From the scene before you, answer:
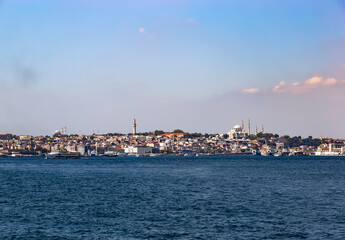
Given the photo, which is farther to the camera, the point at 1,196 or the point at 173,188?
the point at 173,188

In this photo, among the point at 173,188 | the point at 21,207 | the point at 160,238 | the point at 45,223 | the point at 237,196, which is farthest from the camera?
the point at 173,188

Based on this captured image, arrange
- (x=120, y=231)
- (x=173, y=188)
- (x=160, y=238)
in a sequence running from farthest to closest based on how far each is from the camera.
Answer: (x=173, y=188) → (x=120, y=231) → (x=160, y=238)

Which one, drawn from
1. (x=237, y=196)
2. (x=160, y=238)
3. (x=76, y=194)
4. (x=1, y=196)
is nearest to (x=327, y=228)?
(x=160, y=238)

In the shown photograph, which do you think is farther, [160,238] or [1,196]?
[1,196]

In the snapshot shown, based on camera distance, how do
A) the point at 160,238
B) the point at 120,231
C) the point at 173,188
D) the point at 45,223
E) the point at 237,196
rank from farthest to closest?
the point at 173,188 < the point at 237,196 < the point at 45,223 < the point at 120,231 < the point at 160,238

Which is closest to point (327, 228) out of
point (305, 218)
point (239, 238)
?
point (305, 218)

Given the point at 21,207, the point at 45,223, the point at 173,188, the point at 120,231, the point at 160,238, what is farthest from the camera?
the point at 173,188

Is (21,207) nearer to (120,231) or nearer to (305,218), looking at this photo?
(120,231)

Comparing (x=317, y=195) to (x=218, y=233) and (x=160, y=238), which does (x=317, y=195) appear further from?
(x=160, y=238)
